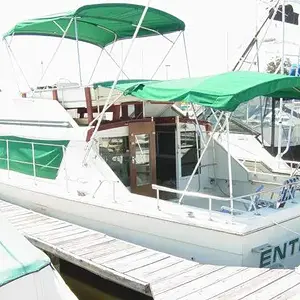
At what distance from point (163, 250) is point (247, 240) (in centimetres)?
129

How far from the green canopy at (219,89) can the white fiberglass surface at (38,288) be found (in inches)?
101

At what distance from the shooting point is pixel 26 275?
12.7ft

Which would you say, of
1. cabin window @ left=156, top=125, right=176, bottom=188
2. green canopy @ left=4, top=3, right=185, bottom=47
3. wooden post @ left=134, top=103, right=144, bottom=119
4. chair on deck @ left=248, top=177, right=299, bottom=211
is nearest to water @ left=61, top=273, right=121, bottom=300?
cabin window @ left=156, top=125, right=176, bottom=188

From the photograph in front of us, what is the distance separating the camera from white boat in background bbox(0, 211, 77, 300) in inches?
149

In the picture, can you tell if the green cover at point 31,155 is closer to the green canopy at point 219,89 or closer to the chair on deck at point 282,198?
the green canopy at point 219,89

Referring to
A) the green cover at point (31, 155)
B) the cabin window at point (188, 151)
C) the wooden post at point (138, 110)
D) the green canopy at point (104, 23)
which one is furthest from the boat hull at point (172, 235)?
the green canopy at point (104, 23)

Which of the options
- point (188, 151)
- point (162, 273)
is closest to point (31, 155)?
point (188, 151)

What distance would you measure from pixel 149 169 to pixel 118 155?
599 millimetres

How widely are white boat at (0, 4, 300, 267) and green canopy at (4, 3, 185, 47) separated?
0.13ft

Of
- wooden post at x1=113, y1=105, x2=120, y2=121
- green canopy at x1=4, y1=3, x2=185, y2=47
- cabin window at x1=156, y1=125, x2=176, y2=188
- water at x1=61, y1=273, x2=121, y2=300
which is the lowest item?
water at x1=61, y1=273, x2=121, y2=300

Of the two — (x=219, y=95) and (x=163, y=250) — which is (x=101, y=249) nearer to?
(x=163, y=250)

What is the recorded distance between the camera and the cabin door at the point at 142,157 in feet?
24.3

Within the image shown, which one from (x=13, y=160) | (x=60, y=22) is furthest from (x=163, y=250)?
(x=60, y=22)

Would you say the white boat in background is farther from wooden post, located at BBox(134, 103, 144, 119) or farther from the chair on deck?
wooden post, located at BBox(134, 103, 144, 119)
